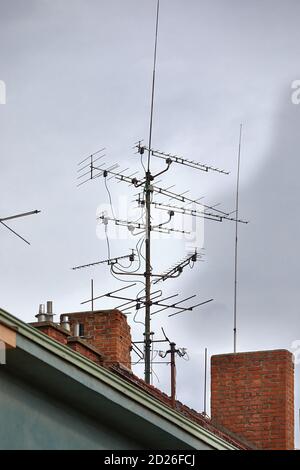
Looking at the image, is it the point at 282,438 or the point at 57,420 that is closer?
the point at 57,420

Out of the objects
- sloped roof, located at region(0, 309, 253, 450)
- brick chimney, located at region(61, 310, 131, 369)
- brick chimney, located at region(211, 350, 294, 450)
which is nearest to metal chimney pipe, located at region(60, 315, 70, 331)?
brick chimney, located at region(61, 310, 131, 369)

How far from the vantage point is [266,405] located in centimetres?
2430

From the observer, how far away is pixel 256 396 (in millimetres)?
24391

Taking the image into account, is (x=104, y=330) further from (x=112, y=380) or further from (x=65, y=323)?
(x=112, y=380)

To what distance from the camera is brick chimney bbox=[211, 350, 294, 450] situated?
24.1 meters

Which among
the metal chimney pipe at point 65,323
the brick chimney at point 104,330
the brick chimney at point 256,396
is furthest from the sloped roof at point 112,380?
the brick chimney at point 256,396

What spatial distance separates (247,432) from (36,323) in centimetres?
651

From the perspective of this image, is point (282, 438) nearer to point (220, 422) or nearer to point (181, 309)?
point (220, 422)

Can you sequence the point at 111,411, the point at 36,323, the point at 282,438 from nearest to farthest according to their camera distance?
the point at 111,411
the point at 36,323
the point at 282,438

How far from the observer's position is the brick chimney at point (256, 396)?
2411 centimetres

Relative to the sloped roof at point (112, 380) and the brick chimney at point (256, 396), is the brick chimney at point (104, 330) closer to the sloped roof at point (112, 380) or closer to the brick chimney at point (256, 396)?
the brick chimney at point (256, 396)

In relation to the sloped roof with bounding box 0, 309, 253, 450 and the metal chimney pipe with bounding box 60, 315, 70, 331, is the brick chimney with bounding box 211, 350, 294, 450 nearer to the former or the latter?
the metal chimney pipe with bounding box 60, 315, 70, 331
